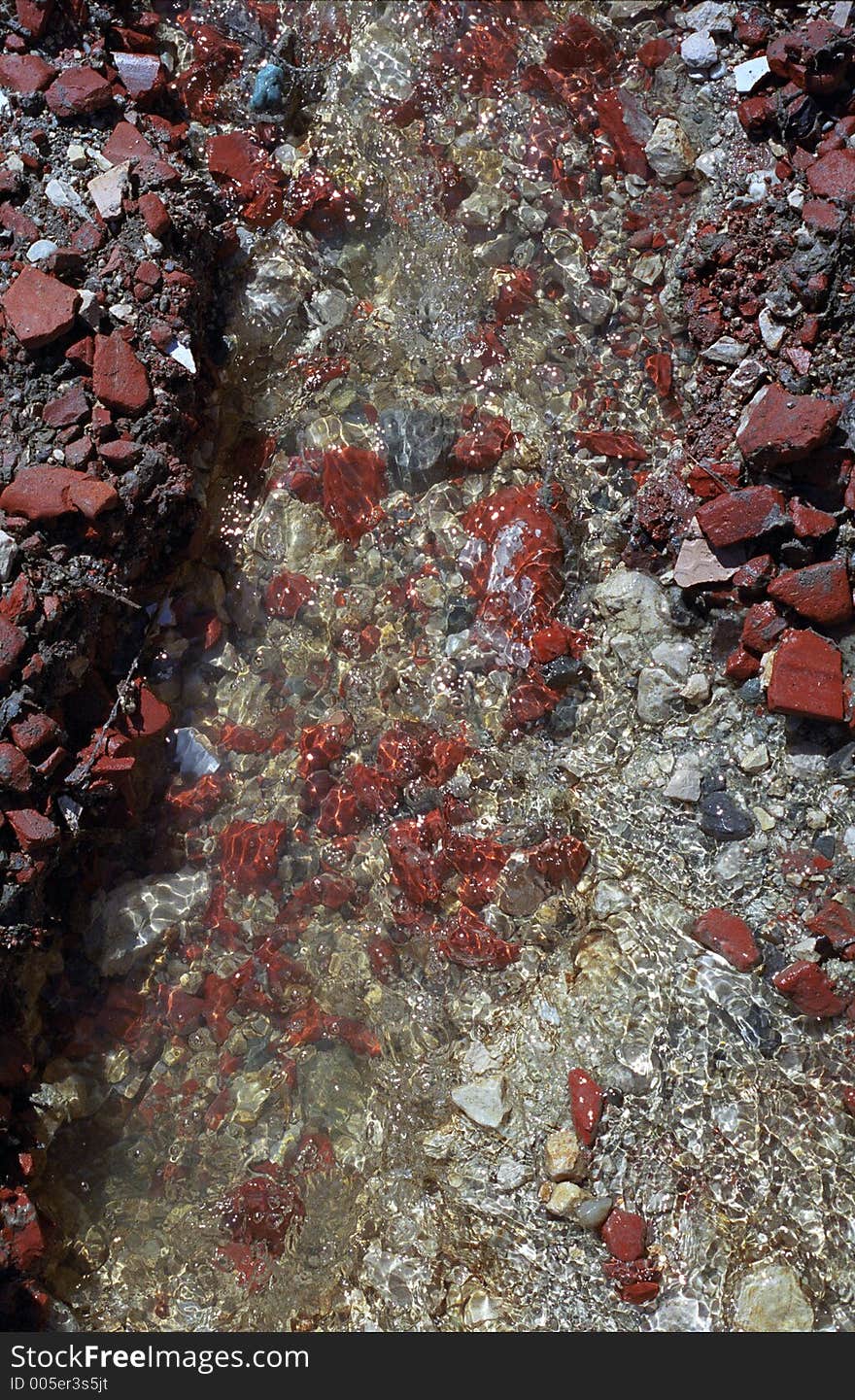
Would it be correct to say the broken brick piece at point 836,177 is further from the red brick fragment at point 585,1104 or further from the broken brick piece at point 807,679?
the red brick fragment at point 585,1104

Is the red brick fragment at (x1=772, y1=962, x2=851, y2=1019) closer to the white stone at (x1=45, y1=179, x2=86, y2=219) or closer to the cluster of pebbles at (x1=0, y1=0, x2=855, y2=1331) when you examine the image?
the cluster of pebbles at (x1=0, y1=0, x2=855, y2=1331)

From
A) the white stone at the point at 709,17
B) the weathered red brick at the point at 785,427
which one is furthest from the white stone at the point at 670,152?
the weathered red brick at the point at 785,427

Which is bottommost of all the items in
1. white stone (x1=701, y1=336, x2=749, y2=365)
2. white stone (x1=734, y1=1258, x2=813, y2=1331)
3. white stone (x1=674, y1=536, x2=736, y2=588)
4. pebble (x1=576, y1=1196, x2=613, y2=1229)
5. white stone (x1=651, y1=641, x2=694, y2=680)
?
white stone (x1=734, y1=1258, x2=813, y2=1331)

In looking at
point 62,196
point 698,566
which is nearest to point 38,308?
point 62,196

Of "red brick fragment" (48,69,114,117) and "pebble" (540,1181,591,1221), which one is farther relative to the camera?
"red brick fragment" (48,69,114,117)

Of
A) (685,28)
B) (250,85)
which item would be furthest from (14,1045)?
(685,28)

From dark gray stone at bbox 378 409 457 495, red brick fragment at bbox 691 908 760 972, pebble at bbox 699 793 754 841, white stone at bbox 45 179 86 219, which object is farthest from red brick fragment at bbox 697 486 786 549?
white stone at bbox 45 179 86 219

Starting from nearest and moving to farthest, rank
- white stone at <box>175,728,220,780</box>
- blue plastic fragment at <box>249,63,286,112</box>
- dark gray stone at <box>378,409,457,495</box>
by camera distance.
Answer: white stone at <box>175,728,220,780</box>
dark gray stone at <box>378,409,457,495</box>
blue plastic fragment at <box>249,63,286,112</box>
